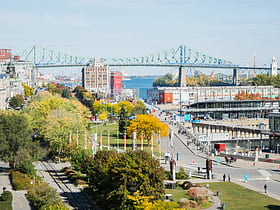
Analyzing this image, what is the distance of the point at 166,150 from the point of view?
64.2m

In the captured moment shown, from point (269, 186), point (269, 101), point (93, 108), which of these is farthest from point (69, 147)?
point (269, 101)

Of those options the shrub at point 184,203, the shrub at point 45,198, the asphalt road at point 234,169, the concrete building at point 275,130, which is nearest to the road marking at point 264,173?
the asphalt road at point 234,169

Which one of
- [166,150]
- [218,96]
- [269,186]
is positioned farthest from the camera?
[218,96]

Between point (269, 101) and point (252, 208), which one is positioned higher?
point (269, 101)

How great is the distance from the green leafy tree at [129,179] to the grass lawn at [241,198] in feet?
17.0

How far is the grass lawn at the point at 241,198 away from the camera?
3566 centimetres

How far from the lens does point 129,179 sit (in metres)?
34.1

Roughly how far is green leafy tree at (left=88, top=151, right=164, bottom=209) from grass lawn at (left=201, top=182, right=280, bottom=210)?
517cm

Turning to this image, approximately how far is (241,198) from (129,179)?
8674 millimetres

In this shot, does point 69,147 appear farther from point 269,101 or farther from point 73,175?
point 269,101

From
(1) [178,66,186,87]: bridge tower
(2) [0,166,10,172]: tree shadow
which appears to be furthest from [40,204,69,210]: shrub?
(1) [178,66,186,87]: bridge tower

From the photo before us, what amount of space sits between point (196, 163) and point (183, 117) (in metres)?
40.7

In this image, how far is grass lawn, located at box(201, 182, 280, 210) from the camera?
117 ft

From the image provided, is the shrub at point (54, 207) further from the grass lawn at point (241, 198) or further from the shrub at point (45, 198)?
the grass lawn at point (241, 198)
